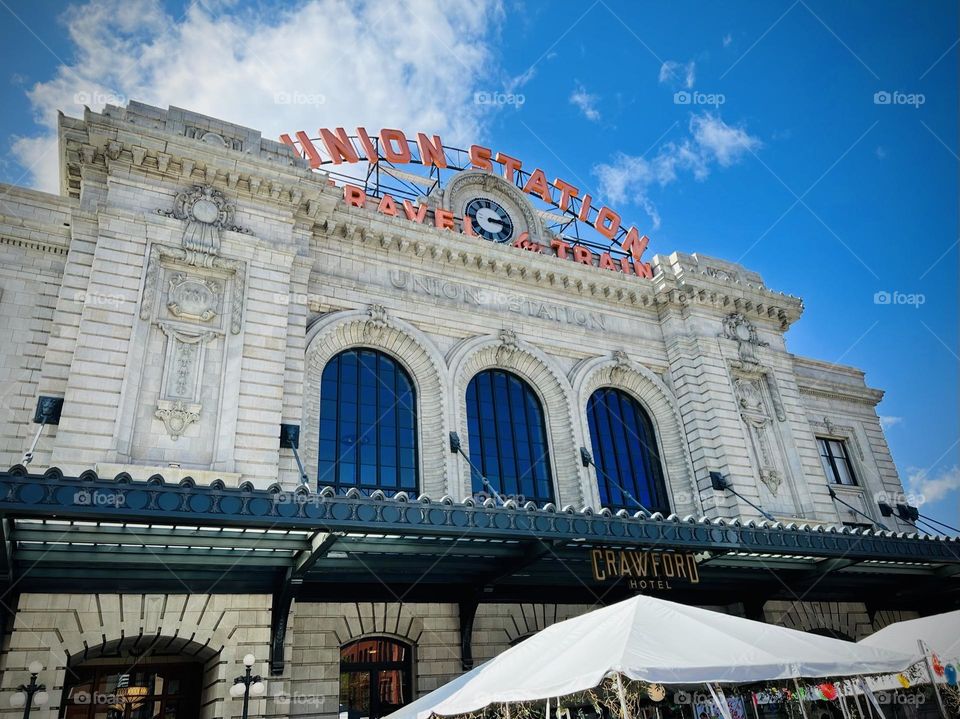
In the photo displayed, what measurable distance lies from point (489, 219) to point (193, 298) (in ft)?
42.8

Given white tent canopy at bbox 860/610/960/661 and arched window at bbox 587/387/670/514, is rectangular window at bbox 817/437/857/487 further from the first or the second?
white tent canopy at bbox 860/610/960/661

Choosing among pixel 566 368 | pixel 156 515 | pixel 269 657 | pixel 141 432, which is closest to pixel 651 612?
pixel 156 515

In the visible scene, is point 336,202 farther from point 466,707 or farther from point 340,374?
point 466,707

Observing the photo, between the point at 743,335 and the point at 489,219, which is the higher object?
the point at 489,219

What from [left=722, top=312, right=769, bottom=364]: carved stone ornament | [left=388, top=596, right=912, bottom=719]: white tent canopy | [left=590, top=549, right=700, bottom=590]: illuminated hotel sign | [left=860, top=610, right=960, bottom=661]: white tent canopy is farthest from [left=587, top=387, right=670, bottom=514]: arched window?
[left=388, top=596, right=912, bottom=719]: white tent canopy

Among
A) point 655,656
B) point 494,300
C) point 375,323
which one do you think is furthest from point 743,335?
point 655,656

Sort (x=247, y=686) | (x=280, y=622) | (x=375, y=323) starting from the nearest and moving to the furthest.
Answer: (x=247, y=686) < (x=280, y=622) < (x=375, y=323)

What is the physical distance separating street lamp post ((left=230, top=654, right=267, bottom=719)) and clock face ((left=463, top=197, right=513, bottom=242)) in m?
17.5

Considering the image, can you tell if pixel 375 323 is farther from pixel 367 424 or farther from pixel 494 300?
pixel 494 300

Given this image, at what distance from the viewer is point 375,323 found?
2089 cm

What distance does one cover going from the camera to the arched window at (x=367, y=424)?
18969mm

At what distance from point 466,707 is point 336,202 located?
51.2 feet

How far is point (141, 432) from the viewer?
51.3 feet

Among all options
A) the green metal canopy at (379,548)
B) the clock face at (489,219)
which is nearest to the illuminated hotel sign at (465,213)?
the clock face at (489,219)
